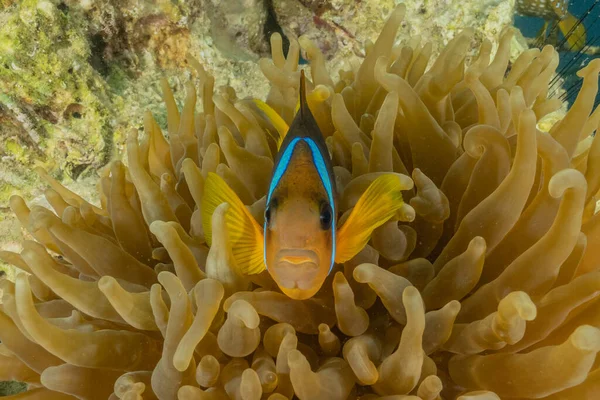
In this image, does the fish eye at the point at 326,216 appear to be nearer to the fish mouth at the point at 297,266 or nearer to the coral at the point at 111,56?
the fish mouth at the point at 297,266

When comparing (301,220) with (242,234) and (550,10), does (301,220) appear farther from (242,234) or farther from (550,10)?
(550,10)

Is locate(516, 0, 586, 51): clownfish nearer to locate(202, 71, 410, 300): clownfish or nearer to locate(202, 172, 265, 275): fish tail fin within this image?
locate(202, 71, 410, 300): clownfish

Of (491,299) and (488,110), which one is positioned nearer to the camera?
(491,299)

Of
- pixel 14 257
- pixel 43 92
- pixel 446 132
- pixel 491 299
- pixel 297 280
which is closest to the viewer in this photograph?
pixel 297 280

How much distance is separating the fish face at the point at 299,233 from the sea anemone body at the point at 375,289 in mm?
86

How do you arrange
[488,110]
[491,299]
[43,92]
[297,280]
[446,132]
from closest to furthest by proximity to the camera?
[297,280] < [491,299] < [488,110] < [446,132] < [43,92]

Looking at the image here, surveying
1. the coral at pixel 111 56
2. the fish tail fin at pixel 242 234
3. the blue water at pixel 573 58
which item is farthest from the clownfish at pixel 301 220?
the blue water at pixel 573 58

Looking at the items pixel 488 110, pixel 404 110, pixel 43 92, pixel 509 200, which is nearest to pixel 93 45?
pixel 43 92

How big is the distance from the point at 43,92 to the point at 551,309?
7.73 ft

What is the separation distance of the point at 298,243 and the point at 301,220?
0.05 meters

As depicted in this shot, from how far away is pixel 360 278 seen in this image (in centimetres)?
105

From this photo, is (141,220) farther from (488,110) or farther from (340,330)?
(488,110)

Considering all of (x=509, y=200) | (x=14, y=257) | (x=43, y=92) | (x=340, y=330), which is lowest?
(x=340, y=330)

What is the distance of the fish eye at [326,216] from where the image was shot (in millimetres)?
1068
